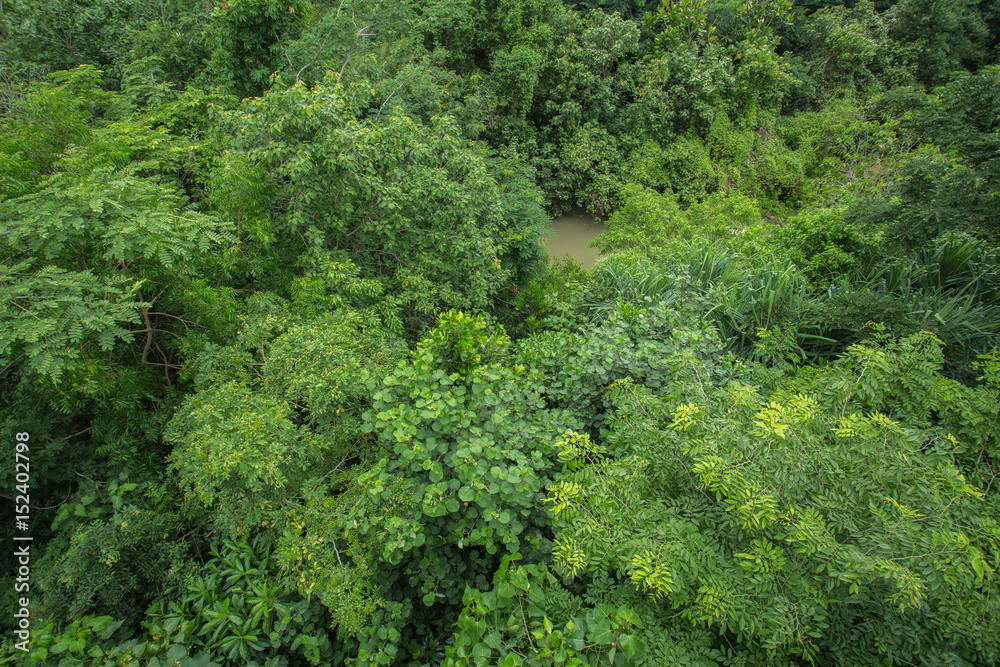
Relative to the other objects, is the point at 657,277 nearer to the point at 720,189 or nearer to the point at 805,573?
the point at 805,573

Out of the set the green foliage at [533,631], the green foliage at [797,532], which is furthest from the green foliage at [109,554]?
the green foliage at [797,532]

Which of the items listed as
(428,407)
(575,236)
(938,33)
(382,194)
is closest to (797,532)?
(428,407)

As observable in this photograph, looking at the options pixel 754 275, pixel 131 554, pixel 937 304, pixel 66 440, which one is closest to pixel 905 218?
pixel 937 304

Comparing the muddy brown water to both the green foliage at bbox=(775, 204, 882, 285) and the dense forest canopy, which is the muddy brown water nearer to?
the dense forest canopy

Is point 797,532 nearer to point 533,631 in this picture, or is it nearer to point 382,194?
point 533,631

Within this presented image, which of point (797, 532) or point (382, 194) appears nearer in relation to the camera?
point (797, 532)

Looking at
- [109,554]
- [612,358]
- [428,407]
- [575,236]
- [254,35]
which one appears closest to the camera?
[428,407]
